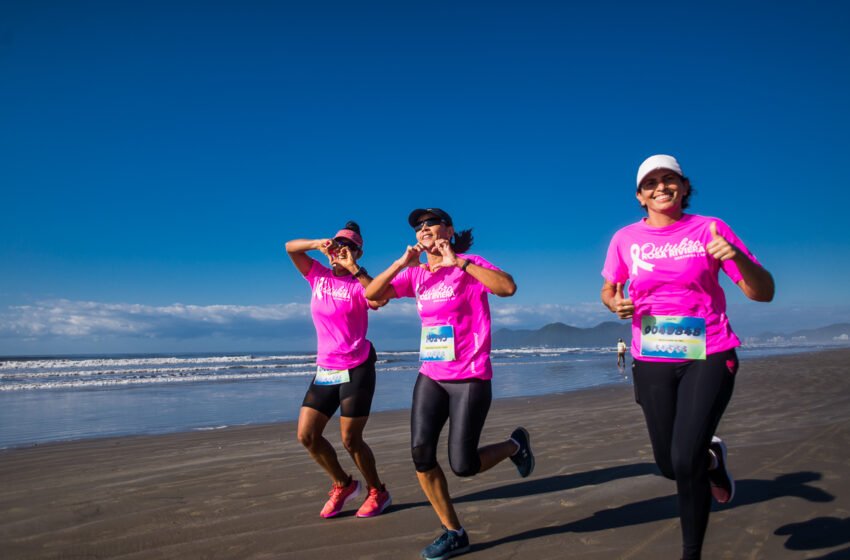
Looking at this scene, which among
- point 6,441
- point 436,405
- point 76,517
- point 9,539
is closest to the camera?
point 436,405

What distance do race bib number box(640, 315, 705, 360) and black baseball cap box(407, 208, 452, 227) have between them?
4.81 ft

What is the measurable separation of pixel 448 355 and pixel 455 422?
16.5 inches

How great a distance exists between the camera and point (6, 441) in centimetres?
Result: 833

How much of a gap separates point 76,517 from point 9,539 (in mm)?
470

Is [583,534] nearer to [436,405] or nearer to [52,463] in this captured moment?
[436,405]

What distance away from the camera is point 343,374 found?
430 centimetres

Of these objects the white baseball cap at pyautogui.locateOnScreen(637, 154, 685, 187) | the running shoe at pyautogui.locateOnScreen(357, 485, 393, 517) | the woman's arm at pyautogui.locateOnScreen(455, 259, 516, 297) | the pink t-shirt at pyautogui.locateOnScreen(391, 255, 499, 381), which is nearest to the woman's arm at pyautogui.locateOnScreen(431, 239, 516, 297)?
the woman's arm at pyautogui.locateOnScreen(455, 259, 516, 297)

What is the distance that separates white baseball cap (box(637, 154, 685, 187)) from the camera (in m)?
2.94

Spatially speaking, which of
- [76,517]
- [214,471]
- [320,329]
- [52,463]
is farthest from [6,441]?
[320,329]

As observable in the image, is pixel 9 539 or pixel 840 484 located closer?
pixel 9 539

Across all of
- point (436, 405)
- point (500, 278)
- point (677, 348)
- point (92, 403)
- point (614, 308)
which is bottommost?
point (92, 403)

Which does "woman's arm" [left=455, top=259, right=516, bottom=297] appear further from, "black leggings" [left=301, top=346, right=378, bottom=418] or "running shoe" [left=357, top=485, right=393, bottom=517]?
"running shoe" [left=357, top=485, right=393, bottom=517]

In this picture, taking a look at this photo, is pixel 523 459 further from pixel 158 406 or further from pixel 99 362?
pixel 99 362

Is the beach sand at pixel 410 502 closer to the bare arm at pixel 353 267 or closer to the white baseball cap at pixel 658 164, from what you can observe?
the bare arm at pixel 353 267
